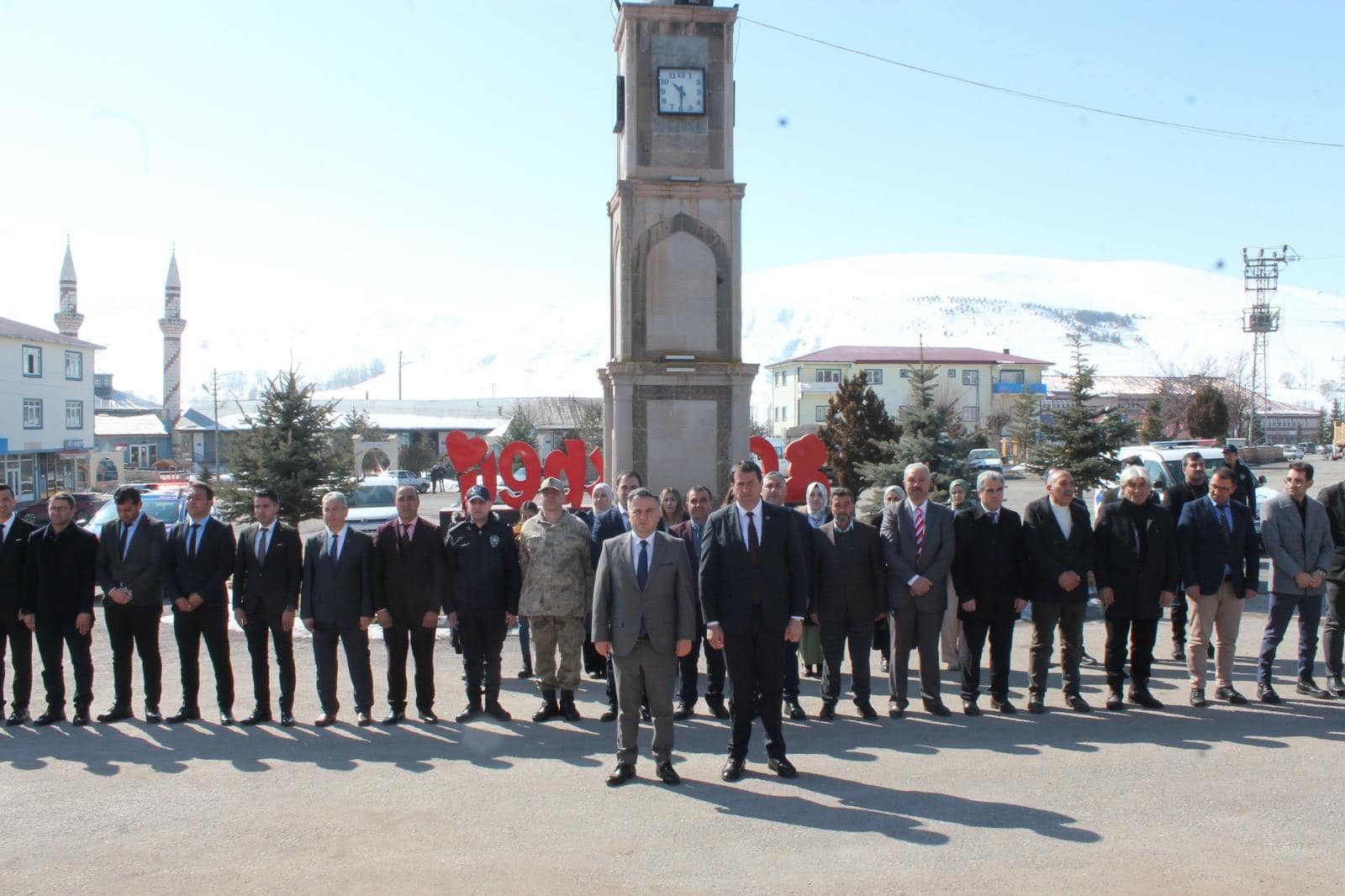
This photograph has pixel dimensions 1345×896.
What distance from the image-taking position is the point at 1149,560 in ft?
26.2

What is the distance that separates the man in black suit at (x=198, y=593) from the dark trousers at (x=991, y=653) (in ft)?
18.1

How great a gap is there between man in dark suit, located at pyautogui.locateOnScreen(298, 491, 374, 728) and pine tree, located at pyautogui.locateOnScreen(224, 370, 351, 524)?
30.4 ft

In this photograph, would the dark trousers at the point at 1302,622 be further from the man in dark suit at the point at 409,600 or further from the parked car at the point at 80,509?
the parked car at the point at 80,509

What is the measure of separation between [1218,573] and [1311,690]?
1.16m

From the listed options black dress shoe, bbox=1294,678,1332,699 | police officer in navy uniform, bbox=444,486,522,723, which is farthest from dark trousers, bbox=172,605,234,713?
black dress shoe, bbox=1294,678,1332,699

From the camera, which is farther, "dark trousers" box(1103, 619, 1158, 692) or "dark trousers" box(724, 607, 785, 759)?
"dark trousers" box(1103, 619, 1158, 692)

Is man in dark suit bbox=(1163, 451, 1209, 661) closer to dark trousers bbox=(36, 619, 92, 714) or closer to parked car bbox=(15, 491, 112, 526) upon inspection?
dark trousers bbox=(36, 619, 92, 714)

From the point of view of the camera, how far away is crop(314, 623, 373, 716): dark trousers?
308 inches

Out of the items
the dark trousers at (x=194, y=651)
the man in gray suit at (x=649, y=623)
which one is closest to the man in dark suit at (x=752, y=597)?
the man in gray suit at (x=649, y=623)

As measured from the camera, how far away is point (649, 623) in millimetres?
6418

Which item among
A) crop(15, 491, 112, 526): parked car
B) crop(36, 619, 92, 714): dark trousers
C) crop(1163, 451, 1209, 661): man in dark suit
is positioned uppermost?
crop(1163, 451, 1209, 661): man in dark suit

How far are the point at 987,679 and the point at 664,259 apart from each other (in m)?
7.40

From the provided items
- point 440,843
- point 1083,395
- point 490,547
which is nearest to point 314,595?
point 490,547

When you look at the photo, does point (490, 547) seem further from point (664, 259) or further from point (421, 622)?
point (664, 259)
